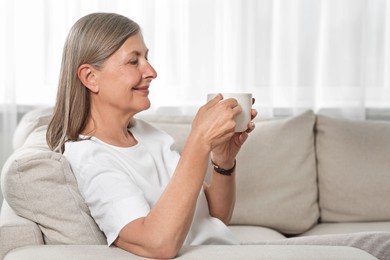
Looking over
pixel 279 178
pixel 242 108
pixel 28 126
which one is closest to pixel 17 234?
pixel 242 108

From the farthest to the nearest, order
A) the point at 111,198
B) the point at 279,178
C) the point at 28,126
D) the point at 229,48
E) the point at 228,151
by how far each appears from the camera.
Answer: the point at 229,48 → the point at 279,178 → the point at 28,126 → the point at 228,151 → the point at 111,198

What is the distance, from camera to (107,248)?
1519 millimetres

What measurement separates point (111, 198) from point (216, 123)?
0.28 metres

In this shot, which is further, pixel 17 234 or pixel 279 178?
pixel 279 178

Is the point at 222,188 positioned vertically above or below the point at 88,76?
below

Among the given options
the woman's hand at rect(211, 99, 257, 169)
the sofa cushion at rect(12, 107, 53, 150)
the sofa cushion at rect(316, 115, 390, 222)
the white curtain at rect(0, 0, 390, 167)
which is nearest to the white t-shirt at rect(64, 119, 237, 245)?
the woman's hand at rect(211, 99, 257, 169)

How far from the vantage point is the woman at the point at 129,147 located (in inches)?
59.3

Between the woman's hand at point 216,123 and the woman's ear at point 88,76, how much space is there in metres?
0.36

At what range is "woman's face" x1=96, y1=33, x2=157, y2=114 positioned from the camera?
1.77 m

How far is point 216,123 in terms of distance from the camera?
4.98ft

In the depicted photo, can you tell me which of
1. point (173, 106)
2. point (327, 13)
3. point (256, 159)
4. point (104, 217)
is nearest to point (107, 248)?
point (104, 217)

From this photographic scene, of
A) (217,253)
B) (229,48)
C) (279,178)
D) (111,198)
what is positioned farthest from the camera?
(229,48)

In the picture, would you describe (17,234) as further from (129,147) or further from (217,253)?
(217,253)

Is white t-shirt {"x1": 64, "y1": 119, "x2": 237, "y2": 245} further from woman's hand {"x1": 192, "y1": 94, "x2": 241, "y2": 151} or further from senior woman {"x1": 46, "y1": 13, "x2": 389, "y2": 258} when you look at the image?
woman's hand {"x1": 192, "y1": 94, "x2": 241, "y2": 151}
